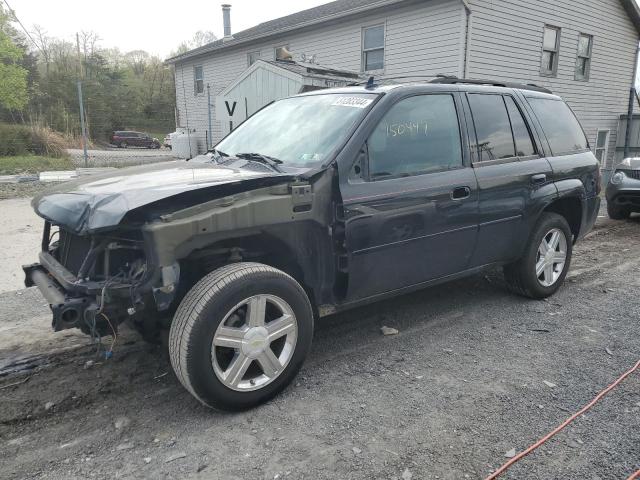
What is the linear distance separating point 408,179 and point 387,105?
0.53 m

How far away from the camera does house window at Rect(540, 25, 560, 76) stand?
14.6 metres

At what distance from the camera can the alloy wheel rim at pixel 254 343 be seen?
277 cm

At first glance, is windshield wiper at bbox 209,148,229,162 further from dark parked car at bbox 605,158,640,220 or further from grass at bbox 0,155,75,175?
grass at bbox 0,155,75,175

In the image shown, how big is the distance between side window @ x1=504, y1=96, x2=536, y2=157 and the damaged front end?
10.3 ft

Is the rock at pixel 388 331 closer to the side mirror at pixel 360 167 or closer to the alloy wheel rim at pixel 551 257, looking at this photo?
the side mirror at pixel 360 167

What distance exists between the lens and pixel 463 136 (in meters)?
3.86

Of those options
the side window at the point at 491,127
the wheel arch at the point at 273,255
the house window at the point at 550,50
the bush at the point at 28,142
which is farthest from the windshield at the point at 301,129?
the bush at the point at 28,142

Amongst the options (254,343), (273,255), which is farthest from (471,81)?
(254,343)

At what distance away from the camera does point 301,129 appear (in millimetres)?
3652

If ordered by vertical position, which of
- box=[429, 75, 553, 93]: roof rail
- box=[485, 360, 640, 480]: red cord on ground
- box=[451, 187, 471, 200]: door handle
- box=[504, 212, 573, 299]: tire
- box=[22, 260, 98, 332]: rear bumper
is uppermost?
box=[429, 75, 553, 93]: roof rail

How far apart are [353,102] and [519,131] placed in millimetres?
1694

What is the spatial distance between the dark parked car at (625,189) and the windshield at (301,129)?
6.94m

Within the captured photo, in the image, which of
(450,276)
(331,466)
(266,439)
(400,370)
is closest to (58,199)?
(266,439)

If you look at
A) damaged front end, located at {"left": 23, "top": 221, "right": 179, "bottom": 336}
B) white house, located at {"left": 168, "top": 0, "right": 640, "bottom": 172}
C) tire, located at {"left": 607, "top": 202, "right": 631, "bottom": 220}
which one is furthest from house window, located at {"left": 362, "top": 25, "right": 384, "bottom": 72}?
damaged front end, located at {"left": 23, "top": 221, "right": 179, "bottom": 336}
